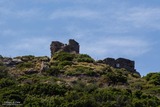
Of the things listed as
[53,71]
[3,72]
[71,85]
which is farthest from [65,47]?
[71,85]

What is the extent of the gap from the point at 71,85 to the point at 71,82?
270 centimetres

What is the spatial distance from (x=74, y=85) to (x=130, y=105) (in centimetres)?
1182

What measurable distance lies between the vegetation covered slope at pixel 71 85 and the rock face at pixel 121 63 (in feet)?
12.7

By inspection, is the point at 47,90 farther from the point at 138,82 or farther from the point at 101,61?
the point at 101,61

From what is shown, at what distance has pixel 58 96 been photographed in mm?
62656

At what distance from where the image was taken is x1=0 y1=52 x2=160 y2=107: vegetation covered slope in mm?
59594

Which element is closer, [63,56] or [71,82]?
[71,82]

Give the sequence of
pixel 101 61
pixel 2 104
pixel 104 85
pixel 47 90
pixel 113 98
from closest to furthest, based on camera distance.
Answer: pixel 2 104, pixel 113 98, pixel 47 90, pixel 104 85, pixel 101 61

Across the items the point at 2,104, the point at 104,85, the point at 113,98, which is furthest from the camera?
the point at 104,85

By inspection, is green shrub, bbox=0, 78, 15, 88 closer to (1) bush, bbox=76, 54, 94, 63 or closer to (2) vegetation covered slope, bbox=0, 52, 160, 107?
(2) vegetation covered slope, bbox=0, 52, 160, 107

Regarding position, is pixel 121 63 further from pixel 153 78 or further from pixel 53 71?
pixel 53 71

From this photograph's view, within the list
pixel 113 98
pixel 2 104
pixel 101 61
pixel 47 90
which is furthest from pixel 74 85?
pixel 101 61

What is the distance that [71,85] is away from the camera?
70.2 m

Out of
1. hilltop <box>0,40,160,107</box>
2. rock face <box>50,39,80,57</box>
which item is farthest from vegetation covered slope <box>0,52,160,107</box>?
rock face <box>50,39,80,57</box>
